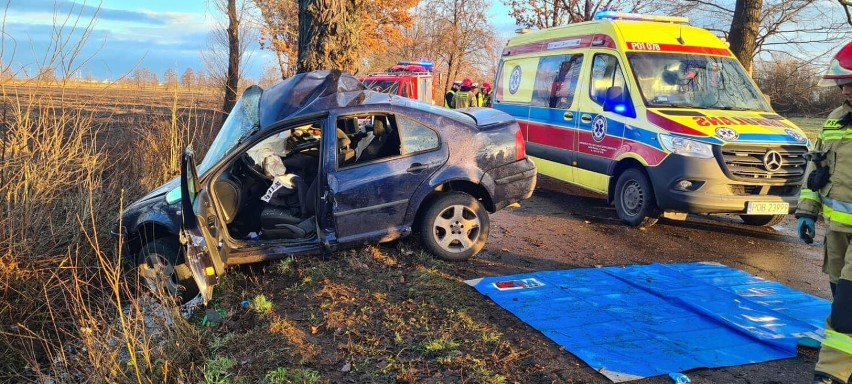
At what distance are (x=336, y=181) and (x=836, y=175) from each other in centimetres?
349

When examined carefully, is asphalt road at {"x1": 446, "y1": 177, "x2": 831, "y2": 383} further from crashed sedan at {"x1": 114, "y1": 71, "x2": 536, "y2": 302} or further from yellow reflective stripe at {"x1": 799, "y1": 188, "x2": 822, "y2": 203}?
yellow reflective stripe at {"x1": 799, "y1": 188, "x2": 822, "y2": 203}

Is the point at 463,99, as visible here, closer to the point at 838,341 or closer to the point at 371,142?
the point at 371,142

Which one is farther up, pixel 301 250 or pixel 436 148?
pixel 436 148

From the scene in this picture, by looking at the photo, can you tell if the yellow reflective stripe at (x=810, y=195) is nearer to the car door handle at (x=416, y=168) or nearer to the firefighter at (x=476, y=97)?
the car door handle at (x=416, y=168)

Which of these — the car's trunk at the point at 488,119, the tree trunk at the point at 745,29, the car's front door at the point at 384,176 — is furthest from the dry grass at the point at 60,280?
the tree trunk at the point at 745,29

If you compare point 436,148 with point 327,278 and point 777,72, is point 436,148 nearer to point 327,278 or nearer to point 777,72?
point 327,278

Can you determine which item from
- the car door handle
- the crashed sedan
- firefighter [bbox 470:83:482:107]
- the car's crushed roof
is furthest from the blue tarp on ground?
firefighter [bbox 470:83:482:107]

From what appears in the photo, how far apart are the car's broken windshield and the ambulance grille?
464 cm

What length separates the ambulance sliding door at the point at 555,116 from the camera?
7.64m

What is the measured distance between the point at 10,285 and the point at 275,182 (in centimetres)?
216

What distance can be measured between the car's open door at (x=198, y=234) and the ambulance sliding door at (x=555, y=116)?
5098 mm

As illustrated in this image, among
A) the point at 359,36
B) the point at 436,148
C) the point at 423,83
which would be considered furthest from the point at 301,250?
the point at 423,83

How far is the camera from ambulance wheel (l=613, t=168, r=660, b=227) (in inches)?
252

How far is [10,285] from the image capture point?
4352 millimetres
